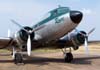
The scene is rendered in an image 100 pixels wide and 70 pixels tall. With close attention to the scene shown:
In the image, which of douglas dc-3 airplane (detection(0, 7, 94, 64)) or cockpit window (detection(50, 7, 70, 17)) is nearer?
douglas dc-3 airplane (detection(0, 7, 94, 64))

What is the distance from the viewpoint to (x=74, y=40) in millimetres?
22172

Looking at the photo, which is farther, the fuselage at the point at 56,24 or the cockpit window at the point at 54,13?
the cockpit window at the point at 54,13

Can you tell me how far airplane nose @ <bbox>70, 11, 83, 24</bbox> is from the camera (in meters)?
18.2

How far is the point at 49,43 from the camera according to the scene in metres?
22.2

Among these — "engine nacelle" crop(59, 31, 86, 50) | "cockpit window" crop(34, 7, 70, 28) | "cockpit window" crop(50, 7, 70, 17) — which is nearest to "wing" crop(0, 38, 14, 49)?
"cockpit window" crop(34, 7, 70, 28)

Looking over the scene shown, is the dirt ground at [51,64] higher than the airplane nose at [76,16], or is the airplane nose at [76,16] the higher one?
the airplane nose at [76,16]

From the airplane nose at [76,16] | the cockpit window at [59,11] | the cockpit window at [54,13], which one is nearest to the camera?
the airplane nose at [76,16]

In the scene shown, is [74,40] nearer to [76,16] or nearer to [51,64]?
[51,64]

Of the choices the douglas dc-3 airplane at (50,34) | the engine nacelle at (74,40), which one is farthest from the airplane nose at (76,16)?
the engine nacelle at (74,40)

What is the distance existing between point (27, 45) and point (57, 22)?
9.70ft

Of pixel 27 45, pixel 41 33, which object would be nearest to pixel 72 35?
pixel 41 33

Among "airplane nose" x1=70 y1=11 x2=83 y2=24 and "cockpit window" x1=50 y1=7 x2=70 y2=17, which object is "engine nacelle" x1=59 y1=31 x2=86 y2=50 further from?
"airplane nose" x1=70 y1=11 x2=83 y2=24

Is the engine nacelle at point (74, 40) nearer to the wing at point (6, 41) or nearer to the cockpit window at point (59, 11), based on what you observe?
the cockpit window at point (59, 11)

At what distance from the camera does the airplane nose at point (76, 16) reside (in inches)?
716
